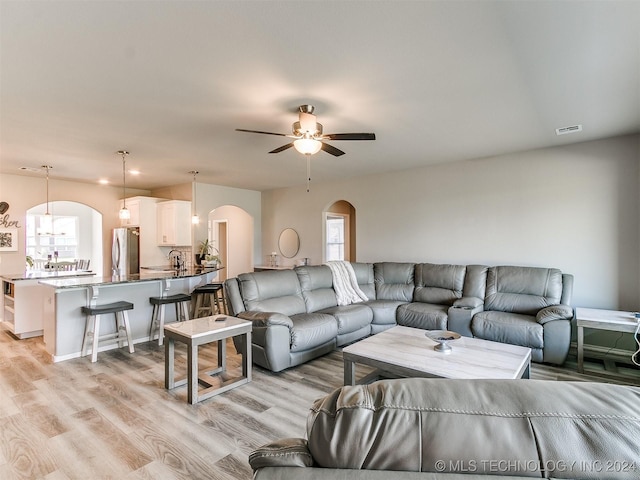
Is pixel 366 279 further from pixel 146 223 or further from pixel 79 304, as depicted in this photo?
pixel 146 223

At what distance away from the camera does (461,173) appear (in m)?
5.12

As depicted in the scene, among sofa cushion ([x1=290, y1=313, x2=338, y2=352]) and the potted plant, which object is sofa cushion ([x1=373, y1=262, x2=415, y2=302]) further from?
the potted plant

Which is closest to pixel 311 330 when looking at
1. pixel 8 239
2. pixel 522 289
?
pixel 522 289

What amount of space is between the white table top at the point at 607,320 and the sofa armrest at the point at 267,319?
121 inches

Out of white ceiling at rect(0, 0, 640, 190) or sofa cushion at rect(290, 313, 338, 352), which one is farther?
sofa cushion at rect(290, 313, 338, 352)

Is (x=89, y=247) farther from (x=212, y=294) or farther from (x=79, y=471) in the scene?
(x=79, y=471)

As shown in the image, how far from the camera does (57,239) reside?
31.4ft

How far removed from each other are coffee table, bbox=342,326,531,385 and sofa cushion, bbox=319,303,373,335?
3.38 feet

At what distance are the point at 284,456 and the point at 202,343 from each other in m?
2.31

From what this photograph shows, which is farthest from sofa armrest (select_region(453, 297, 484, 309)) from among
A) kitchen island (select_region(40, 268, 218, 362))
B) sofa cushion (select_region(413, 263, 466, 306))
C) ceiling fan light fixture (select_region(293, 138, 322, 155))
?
kitchen island (select_region(40, 268, 218, 362))

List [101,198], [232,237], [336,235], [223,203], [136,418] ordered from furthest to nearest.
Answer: [232,237] → [336,235] → [223,203] → [101,198] → [136,418]

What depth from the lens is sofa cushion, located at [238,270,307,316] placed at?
3.89 metres

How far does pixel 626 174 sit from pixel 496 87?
2.51m

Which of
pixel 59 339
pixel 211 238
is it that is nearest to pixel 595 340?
pixel 59 339
